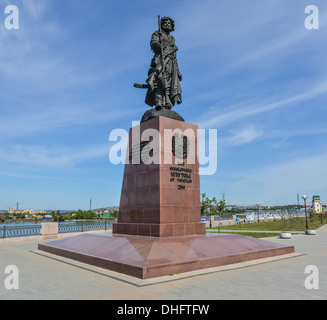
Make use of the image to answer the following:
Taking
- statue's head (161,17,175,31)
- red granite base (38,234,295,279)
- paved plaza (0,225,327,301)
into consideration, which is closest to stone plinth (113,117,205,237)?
red granite base (38,234,295,279)

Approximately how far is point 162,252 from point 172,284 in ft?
5.58

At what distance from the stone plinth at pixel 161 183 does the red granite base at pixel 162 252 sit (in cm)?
88

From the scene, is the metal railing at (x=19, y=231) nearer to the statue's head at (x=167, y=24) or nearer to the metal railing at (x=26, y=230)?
the metal railing at (x=26, y=230)

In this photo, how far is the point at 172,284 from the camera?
7.05m

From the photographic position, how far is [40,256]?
40.1 ft

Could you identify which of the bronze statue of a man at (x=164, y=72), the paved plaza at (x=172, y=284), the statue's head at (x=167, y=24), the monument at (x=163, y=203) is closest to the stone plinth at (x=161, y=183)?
the monument at (x=163, y=203)

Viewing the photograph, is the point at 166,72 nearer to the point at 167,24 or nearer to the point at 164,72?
the point at 164,72

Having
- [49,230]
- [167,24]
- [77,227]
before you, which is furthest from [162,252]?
[77,227]

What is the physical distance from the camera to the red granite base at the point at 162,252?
8.05 metres

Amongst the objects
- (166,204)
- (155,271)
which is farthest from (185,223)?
(155,271)

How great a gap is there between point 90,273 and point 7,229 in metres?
14.8

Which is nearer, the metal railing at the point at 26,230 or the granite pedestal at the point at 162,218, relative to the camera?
the granite pedestal at the point at 162,218
